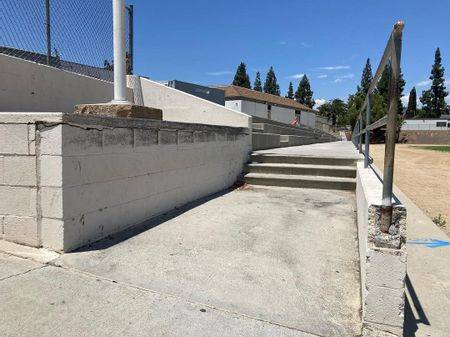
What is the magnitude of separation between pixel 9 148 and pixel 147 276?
1.56 m

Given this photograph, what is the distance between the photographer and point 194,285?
2.51 meters

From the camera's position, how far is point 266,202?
5219 millimetres

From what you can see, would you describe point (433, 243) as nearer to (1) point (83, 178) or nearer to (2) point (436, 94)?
(1) point (83, 178)

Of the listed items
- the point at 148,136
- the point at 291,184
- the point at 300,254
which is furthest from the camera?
the point at 291,184

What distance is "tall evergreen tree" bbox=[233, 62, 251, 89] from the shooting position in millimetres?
77881

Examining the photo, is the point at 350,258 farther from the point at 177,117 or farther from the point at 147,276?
the point at 177,117

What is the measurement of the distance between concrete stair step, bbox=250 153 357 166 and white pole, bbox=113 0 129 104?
3504 mm

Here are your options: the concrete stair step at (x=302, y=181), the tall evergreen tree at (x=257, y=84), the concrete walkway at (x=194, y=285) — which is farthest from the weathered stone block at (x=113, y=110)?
the tall evergreen tree at (x=257, y=84)

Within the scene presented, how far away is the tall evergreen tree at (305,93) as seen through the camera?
90312 millimetres

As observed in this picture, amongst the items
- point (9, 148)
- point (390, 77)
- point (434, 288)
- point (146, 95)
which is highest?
point (146, 95)

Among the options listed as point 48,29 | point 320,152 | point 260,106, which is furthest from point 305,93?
point 48,29

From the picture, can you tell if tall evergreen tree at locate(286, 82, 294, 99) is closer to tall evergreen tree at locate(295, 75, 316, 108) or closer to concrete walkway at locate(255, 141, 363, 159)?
tall evergreen tree at locate(295, 75, 316, 108)

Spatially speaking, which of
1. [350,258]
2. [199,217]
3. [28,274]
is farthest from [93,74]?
[350,258]

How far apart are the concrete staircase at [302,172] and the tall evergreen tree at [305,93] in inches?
3407
